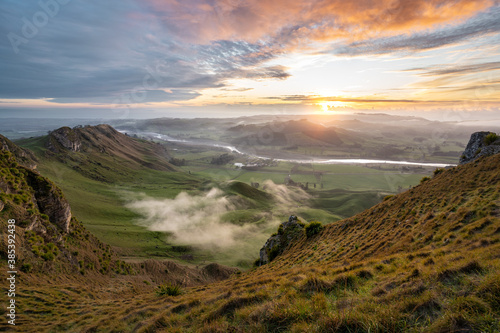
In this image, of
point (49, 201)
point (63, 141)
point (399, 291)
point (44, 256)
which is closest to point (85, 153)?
point (63, 141)

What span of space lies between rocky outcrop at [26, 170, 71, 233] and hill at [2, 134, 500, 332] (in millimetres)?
15731

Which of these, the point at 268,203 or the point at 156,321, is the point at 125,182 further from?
the point at 156,321

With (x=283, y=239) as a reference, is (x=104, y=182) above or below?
below

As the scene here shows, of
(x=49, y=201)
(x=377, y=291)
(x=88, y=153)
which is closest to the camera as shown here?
(x=377, y=291)

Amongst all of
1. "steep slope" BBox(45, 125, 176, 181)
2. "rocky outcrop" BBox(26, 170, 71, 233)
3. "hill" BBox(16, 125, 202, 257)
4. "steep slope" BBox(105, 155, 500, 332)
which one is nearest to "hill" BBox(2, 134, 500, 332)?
"steep slope" BBox(105, 155, 500, 332)

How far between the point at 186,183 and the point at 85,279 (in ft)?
483

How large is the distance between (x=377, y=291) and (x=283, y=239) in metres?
28.8

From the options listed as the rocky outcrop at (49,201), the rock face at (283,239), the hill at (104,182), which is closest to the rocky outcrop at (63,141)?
the hill at (104,182)

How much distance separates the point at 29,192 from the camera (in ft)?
89.5

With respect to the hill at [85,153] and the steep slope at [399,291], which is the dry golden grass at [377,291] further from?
the hill at [85,153]

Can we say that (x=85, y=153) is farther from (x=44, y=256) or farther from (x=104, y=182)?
(x=44, y=256)

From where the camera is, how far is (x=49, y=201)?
2981 centimetres

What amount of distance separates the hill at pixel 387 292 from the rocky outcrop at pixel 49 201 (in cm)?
1573

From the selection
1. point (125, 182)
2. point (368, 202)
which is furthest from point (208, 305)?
point (368, 202)
